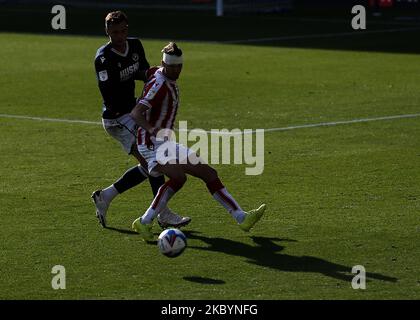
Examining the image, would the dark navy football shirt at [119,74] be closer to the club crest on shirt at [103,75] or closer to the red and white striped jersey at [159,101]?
the club crest on shirt at [103,75]

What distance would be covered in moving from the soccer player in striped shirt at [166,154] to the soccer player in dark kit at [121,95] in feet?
1.74

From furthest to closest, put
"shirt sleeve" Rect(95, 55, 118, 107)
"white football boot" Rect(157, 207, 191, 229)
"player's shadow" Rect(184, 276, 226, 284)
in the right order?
1. "shirt sleeve" Rect(95, 55, 118, 107)
2. "white football boot" Rect(157, 207, 191, 229)
3. "player's shadow" Rect(184, 276, 226, 284)

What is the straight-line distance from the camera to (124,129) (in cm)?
1218

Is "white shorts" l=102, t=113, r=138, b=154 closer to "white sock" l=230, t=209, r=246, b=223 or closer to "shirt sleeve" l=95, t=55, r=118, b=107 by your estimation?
"shirt sleeve" l=95, t=55, r=118, b=107

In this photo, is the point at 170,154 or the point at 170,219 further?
the point at 170,219

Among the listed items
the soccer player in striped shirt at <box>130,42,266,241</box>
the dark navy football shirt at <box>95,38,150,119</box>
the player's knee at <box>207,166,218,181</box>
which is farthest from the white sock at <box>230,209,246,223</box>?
the dark navy football shirt at <box>95,38,150,119</box>

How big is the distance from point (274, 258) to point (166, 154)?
158 cm

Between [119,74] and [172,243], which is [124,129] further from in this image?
[172,243]

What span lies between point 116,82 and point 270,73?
1327cm

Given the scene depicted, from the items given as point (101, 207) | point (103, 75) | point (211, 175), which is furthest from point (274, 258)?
point (103, 75)

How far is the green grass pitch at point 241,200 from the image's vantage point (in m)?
9.80

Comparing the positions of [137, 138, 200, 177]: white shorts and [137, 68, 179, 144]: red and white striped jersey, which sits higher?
[137, 68, 179, 144]: red and white striped jersey

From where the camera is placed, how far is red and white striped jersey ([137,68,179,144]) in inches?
439

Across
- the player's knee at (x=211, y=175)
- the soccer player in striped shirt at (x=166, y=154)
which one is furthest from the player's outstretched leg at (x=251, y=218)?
the player's knee at (x=211, y=175)
